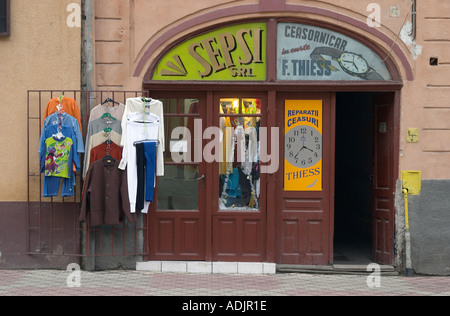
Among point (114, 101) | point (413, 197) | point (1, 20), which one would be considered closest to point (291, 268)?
point (413, 197)

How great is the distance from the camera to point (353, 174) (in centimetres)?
1251

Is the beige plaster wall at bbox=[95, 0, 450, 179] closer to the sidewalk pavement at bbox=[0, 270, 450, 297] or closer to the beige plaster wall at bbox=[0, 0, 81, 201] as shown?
the beige plaster wall at bbox=[0, 0, 81, 201]

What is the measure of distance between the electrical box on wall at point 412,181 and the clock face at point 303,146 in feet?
3.97

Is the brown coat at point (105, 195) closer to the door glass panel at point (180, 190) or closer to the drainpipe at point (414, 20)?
the door glass panel at point (180, 190)

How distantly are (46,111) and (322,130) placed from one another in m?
3.82

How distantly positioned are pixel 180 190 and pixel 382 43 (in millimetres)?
3476

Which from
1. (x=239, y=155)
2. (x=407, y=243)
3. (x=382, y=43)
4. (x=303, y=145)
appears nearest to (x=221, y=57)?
(x=239, y=155)

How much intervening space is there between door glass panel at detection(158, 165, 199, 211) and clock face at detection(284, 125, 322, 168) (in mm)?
1352

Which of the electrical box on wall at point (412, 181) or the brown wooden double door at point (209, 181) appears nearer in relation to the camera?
the electrical box on wall at point (412, 181)

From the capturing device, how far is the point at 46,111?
29.5 feet

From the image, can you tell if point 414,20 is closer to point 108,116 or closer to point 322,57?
point 322,57

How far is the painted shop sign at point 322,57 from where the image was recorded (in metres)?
9.34

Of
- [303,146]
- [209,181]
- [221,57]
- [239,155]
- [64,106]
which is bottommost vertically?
[209,181]

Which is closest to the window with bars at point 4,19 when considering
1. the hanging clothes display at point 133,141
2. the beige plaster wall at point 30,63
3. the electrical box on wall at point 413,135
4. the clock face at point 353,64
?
the beige plaster wall at point 30,63
